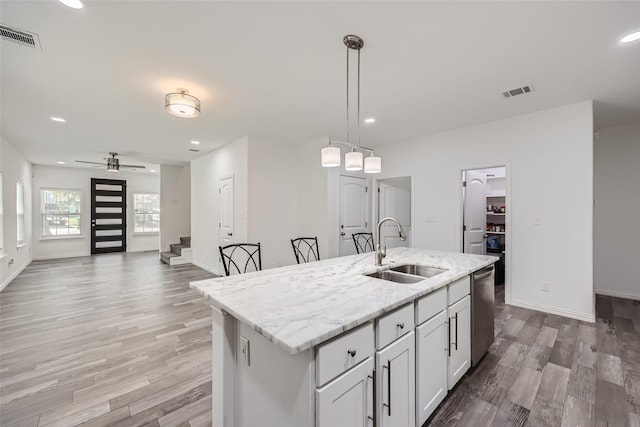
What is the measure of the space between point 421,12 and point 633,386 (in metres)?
3.22

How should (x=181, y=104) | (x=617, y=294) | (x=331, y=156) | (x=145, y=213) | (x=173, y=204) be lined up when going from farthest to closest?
(x=145, y=213) → (x=173, y=204) → (x=617, y=294) → (x=181, y=104) → (x=331, y=156)

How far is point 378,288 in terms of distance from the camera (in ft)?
5.45

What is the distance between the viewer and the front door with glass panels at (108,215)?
837cm

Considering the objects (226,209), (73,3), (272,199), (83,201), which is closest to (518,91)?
(272,199)

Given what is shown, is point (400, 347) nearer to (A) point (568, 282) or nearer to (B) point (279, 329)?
(B) point (279, 329)

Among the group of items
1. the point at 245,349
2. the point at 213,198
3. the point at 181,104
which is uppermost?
the point at 181,104

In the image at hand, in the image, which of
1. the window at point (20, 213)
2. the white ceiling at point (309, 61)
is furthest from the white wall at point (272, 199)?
the window at point (20, 213)

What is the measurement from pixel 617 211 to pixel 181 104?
632cm

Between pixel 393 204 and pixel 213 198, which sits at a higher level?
pixel 213 198

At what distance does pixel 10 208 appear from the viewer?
16.6ft

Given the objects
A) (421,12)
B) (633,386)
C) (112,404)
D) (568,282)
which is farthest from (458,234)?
(112,404)

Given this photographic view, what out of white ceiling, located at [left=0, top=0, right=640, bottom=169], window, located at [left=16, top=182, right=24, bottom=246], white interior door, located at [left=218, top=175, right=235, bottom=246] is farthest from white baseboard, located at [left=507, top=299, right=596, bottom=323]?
window, located at [left=16, top=182, right=24, bottom=246]

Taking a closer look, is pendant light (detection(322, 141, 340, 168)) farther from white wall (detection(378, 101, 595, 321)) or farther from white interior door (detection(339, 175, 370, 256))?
white wall (detection(378, 101, 595, 321))

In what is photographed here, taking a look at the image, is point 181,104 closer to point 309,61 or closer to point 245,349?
point 309,61
